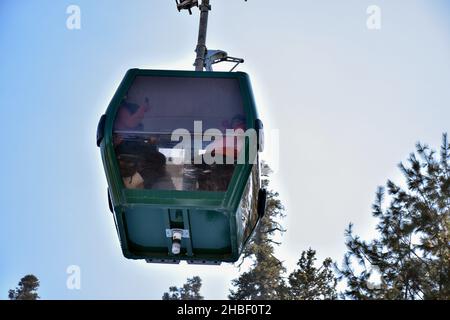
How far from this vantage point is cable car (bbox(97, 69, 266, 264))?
18.6 ft

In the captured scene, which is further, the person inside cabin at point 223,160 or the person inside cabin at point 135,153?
the person inside cabin at point 135,153

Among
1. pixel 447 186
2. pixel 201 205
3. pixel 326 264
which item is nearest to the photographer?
pixel 201 205

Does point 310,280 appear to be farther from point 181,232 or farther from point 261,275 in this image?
point 181,232

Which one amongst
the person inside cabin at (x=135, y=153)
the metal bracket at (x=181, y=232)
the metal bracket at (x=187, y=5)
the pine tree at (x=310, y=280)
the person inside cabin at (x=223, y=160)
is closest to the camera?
the person inside cabin at (x=223, y=160)

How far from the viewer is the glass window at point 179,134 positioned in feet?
18.9

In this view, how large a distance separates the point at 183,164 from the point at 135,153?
403mm

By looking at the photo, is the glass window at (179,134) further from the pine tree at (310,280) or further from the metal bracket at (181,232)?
the pine tree at (310,280)

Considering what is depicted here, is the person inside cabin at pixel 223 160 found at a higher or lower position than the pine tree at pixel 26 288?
higher

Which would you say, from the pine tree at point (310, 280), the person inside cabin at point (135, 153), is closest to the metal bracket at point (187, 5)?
the person inside cabin at point (135, 153)

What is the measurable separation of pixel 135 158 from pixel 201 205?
75cm

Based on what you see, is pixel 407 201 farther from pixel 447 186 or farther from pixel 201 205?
Answer: pixel 201 205
